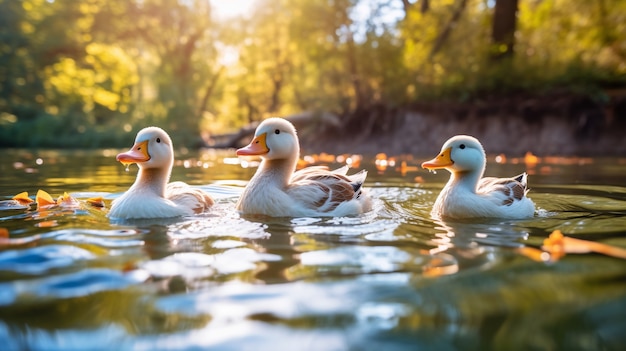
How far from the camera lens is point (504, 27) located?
1811 cm

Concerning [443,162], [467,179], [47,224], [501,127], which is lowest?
[47,224]

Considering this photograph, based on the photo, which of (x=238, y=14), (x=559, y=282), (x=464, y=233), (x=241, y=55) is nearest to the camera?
(x=559, y=282)

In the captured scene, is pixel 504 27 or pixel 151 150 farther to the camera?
pixel 504 27

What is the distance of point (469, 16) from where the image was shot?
22.4m

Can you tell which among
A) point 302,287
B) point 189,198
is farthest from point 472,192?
point 302,287

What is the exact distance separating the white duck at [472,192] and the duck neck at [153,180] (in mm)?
2702

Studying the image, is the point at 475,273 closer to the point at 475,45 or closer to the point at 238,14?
the point at 475,45

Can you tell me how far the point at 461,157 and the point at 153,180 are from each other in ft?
10.5

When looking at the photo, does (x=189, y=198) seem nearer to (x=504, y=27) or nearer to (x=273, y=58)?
(x=504, y=27)

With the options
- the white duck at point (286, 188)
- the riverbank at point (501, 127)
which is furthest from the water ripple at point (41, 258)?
the riverbank at point (501, 127)

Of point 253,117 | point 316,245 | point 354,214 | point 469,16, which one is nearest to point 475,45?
point 469,16

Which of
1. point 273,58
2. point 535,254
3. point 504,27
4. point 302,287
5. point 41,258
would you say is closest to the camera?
point 302,287

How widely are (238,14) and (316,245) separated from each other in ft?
114

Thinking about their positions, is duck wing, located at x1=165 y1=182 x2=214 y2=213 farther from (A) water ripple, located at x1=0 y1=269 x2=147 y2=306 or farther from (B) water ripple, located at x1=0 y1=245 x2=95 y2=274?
(A) water ripple, located at x1=0 y1=269 x2=147 y2=306
